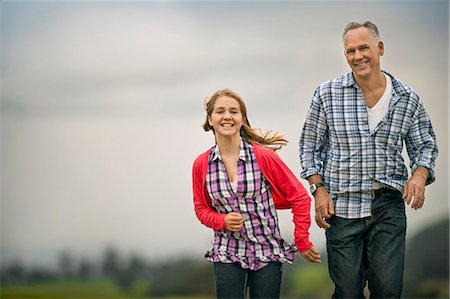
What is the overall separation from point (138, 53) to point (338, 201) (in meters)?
3.05

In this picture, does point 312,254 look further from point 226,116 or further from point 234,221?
point 226,116

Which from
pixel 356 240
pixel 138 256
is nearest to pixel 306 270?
pixel 138 256

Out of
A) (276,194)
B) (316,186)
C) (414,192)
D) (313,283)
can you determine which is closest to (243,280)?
(276,194)

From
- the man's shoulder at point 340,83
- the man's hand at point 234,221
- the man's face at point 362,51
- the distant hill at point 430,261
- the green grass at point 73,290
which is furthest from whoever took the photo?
the green grass at point 73,290

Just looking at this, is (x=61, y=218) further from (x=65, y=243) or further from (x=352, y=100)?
(x=352, y=100)

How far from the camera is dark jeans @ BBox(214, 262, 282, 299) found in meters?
3.39

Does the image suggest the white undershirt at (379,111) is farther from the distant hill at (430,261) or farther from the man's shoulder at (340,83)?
the distant hill at (430,261)

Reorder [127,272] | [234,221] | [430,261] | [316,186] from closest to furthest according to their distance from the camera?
[234,221] < [316,186] < [430,261] < [127,272]

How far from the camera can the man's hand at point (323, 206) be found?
3510mm

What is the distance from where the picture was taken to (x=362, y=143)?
3480 millimetres

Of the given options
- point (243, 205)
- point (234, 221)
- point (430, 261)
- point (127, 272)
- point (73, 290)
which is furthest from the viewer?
point (73, 290)

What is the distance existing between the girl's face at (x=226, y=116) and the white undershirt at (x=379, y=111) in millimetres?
568

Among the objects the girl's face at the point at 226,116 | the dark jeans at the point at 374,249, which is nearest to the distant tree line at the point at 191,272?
the dark jeans at the point at 374,249

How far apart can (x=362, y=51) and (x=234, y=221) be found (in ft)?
2.99
